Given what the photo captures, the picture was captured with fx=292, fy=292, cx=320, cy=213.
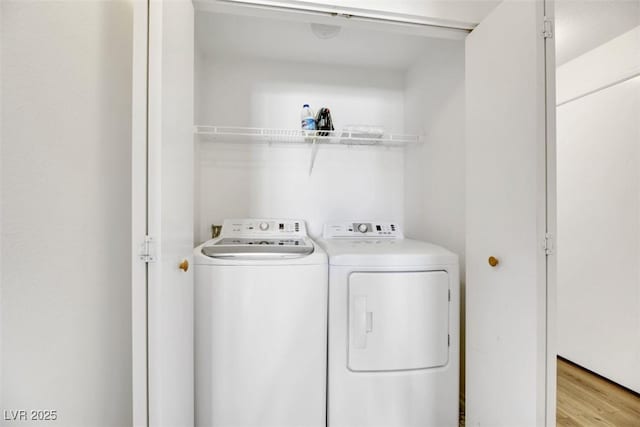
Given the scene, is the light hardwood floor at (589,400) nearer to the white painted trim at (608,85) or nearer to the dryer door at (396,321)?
the dryer door at (396,321)

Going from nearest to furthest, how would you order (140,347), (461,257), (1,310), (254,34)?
(1,310), (140,347), (461,257), (254,34)

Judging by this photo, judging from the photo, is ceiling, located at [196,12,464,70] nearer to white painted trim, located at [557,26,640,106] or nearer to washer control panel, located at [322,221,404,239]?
white painted trim, located at [557,26,640,106]

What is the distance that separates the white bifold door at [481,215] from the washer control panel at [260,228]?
793 millimetres

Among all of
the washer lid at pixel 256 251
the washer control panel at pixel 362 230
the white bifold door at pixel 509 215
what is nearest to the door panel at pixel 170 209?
the washer lid at pixel 256 251

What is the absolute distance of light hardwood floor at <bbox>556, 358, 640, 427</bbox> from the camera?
117cm

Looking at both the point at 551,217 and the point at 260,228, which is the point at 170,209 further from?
the point at 551,217

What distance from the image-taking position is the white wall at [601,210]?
3.58ft

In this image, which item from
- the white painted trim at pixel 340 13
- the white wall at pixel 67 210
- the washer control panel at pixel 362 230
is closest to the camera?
the white wall at pixel 67 210

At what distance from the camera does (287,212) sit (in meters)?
2.38

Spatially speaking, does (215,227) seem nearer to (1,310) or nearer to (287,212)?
(287,212)

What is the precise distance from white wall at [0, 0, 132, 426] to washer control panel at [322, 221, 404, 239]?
147 cm

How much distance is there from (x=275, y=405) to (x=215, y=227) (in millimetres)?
1318

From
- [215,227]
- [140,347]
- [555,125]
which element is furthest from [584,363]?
[215,227]

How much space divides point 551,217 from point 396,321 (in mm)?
856
